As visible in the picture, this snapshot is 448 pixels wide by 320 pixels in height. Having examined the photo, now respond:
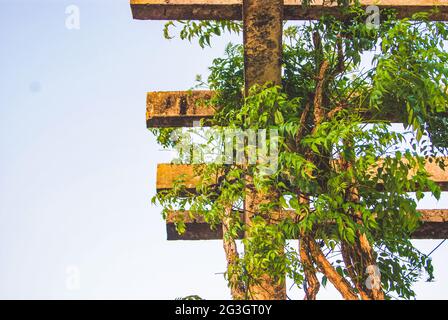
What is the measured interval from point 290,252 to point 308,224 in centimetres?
26

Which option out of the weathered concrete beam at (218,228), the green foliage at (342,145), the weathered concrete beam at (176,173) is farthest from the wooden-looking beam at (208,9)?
the weathered concrete beam at (218,228)

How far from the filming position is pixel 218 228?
24.5ft

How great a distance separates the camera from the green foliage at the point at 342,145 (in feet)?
17.7

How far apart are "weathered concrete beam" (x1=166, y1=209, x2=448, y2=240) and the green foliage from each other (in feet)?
3.61

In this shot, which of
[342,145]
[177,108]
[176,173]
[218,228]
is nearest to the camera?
[342,145]

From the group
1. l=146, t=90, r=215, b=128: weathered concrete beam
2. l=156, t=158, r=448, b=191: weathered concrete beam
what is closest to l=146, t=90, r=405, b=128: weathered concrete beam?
l=146, t=90, r=215, b=128: weathered concrete beam

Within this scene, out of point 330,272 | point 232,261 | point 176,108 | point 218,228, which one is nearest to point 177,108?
point 176,108

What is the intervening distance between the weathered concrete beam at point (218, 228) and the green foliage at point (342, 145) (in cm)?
110

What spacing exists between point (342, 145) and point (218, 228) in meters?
2.33

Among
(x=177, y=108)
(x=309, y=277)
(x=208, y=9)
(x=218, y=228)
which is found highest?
(x=208, y=9)

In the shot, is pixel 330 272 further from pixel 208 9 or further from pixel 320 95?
pixel 208 9
